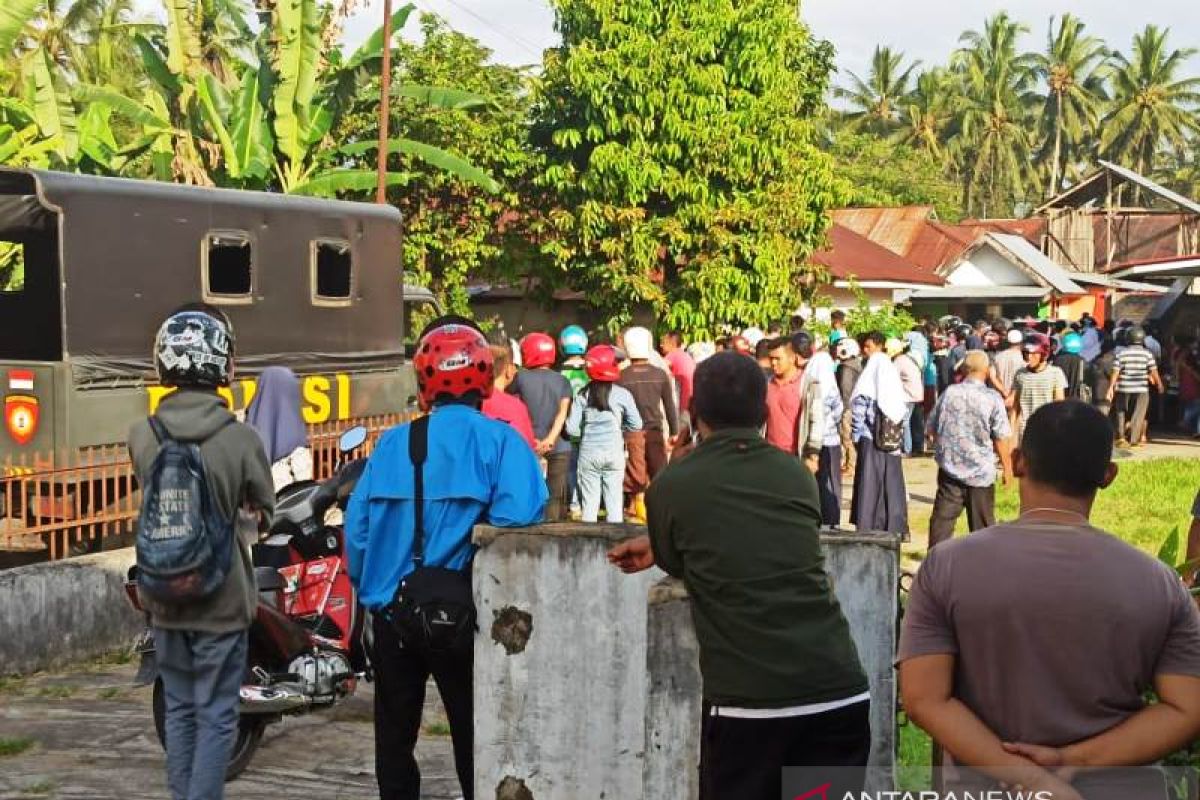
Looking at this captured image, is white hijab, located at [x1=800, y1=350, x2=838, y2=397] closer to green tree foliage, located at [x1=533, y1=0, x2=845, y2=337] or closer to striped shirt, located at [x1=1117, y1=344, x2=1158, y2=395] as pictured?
striped shirt, located at [x1=1117, y1=344, x2=1158, y2=395]

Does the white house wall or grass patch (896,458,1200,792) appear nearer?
grass patch (896,458,1200,792)

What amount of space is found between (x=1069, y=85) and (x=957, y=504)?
201 ft

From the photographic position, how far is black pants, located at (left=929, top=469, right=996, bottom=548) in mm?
10492

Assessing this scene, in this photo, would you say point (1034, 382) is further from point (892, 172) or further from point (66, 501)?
point (892, 172)

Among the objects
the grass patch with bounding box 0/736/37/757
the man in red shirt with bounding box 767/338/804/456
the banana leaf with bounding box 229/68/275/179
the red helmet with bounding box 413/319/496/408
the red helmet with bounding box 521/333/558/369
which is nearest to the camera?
the red helmet with bounding box 413/319/496/408

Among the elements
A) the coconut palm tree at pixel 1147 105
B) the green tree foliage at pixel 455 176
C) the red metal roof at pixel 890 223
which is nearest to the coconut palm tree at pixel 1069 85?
the coconut palm tree at pixel 1147 105

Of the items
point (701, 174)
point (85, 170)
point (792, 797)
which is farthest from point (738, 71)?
point (792, 797)

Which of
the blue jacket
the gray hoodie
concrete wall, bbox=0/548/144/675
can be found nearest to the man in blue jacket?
the blue jacket

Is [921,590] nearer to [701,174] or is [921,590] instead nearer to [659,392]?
[659,392]

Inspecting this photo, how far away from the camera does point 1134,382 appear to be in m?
20.0

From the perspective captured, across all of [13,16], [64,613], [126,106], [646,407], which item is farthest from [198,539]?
[126,106]

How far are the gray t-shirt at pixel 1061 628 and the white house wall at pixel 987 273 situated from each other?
120 ft

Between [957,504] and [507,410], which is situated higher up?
[507,410]

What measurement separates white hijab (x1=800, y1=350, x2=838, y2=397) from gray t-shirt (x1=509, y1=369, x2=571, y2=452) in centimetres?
181
